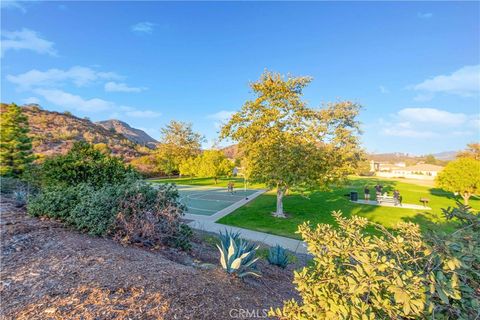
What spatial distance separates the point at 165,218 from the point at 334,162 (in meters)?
10.3

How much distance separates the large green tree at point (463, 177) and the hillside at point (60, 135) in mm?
35565

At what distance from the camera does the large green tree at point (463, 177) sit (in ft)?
53.1

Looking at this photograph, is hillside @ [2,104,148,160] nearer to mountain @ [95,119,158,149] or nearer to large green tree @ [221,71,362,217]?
mountain @ [95,119,158,149]

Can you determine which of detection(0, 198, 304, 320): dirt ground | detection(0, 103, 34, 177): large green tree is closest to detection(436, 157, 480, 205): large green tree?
detection(0, 198, 304, 320): dirt ground

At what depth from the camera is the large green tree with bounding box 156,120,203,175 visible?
114 ft

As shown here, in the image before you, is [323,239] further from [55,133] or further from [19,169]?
[55,133]

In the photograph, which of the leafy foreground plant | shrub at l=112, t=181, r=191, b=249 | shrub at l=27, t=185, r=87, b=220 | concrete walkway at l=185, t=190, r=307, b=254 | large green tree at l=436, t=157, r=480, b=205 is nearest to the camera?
the leafy foreground plant

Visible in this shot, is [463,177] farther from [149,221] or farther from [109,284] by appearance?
[109,284]

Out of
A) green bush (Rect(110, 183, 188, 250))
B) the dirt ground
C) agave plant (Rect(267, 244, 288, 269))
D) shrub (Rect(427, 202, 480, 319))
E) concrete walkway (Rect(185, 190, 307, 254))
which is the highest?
shrub (Rect(427, 202, 480, 319))

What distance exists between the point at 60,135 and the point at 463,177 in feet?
160

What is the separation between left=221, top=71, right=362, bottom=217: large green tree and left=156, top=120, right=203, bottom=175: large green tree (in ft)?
75.6

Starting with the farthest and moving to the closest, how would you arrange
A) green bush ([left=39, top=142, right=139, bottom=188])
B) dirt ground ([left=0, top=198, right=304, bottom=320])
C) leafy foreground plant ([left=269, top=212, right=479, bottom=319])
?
green bush ([left=39, top=142, right=139, bottom=188]) < dirt ground ([left=0, top=198, right=304, bottom=320]) < leafy foreground plant ([left=269, top=212, right=479, bottom=319])

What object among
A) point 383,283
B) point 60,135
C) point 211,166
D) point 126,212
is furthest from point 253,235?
point 60,135

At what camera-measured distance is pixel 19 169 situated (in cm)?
1243
